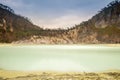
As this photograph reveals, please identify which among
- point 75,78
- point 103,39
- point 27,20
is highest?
point 27,20

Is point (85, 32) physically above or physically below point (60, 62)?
above

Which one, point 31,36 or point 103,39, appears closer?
point 103,39

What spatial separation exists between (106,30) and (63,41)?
1768 cm

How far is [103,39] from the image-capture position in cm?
8444

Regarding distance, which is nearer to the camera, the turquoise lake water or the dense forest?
the turquoise lake water

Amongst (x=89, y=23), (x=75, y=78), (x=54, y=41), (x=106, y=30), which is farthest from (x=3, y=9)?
(x=75, y=78)

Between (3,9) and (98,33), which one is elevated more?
(3,9)

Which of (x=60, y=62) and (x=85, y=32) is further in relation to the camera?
(x=85, y=32)

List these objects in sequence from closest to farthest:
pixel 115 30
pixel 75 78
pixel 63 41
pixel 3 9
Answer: pixel 75 78 < pixel 115 30 < pixel 63 41 < pixel 3 9

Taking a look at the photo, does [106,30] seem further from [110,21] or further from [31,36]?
[31,36]

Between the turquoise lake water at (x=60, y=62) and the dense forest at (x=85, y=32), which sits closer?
the turquoise lake water at (x=60, y=62)

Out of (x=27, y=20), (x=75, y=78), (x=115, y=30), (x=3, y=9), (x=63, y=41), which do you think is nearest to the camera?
(x=75, y=78)

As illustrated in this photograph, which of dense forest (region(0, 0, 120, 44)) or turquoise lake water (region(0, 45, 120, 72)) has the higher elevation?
dense forest (region(0, 0, 120, 44))

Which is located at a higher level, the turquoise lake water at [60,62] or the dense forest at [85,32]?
the dense forest at [85,32]
